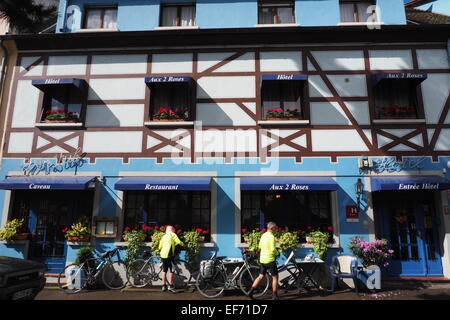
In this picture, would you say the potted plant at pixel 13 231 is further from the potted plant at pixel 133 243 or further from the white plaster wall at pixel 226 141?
the white plaster wall at pixel 226 141

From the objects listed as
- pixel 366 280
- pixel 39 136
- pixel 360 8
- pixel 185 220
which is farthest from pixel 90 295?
A: pixel 360 8

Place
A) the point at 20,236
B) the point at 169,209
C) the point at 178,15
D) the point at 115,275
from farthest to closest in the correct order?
1. the point at 178,15
2. the point at 169,209
3. the point at 20,236
4. the point at 115,275

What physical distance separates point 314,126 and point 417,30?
4.92 metres

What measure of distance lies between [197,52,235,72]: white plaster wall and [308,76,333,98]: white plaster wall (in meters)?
2.95

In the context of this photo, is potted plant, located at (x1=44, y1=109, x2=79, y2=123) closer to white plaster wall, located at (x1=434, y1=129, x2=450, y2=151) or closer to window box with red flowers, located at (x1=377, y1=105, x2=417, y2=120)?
window box with red flowers, located at (x1=377, y1=105, x2=417, y2=120)

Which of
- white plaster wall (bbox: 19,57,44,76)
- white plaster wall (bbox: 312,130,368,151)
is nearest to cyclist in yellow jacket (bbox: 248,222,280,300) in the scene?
white plaster wall (bbox: 312,130,368,151)

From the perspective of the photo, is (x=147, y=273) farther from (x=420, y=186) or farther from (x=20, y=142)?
(x=420, y=186)

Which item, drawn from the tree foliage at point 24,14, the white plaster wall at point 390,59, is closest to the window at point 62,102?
the tree foliage at point 24,14

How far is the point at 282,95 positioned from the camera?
10.7 meters

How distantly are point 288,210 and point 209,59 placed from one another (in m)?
5.91

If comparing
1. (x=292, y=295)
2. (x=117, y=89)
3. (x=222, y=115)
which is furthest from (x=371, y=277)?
(x=117, y=89)

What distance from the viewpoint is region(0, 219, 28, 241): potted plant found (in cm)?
957

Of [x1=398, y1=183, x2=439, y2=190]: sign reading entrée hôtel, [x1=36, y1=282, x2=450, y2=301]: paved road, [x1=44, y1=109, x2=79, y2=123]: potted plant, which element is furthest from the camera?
[x1=44, y1=109, x2=79, y2=123]: potted plant

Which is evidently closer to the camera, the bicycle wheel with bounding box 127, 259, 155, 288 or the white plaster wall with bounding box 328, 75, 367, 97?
the bicycle wheel with bounding box 127, 259, 155, 288
